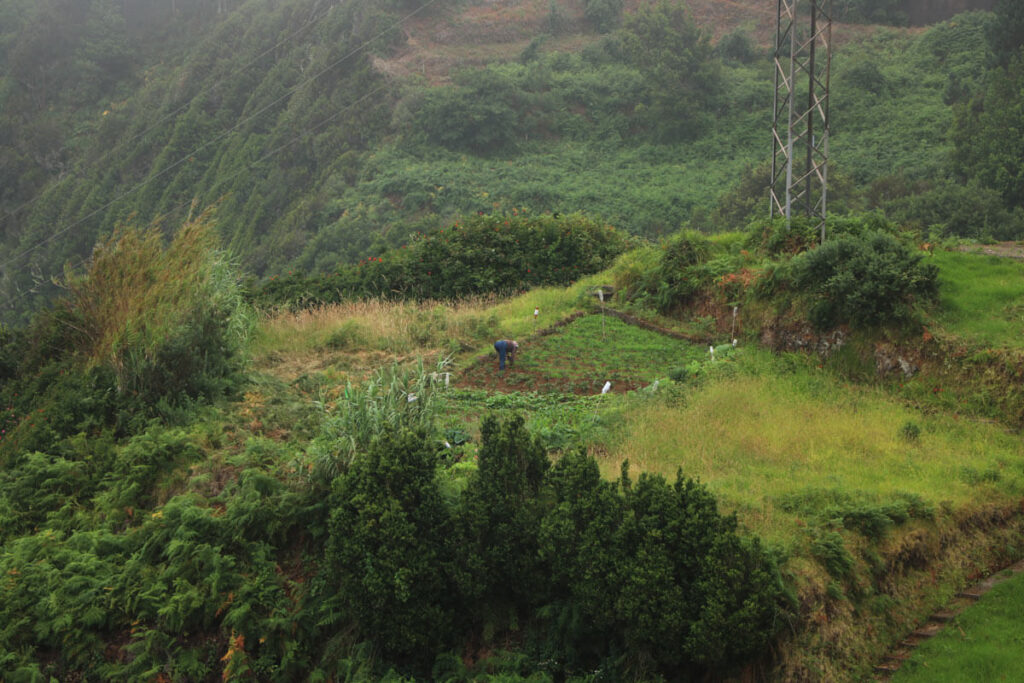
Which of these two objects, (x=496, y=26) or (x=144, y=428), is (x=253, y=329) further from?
(x=496, y=26)

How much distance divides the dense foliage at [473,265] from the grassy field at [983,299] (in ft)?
29.8

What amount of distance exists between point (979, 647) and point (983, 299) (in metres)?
6.29

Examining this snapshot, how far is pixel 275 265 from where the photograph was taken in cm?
4125

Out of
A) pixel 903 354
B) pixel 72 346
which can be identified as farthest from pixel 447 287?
pixel 903 354

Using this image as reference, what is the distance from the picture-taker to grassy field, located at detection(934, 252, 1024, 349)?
10711 mm

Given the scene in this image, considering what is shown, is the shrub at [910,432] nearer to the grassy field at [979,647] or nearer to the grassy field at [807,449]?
the grassy field at [807,449]

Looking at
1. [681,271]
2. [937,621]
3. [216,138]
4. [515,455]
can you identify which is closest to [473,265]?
[681,271]

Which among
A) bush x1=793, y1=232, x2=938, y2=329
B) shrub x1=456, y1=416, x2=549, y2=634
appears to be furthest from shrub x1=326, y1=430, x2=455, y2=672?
bush x1=793, y1=232, x2=938, y2=329

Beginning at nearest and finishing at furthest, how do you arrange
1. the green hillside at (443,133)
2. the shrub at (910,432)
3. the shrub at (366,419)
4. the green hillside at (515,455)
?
the green hillside at (515,455), the shrub at (366,419), the shrub at (910,432), the green hillside at (443,133)

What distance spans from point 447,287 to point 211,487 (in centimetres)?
1098

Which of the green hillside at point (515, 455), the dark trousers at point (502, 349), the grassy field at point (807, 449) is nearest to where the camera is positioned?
the green hillside at point (515, 455)

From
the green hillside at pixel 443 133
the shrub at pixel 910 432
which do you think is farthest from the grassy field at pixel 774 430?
the green hillside at pixel 443 133

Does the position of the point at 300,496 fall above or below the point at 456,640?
above

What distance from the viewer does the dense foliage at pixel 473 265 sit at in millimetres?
19453
